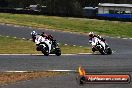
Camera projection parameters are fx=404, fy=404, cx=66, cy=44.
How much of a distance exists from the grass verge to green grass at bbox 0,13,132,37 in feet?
89.4

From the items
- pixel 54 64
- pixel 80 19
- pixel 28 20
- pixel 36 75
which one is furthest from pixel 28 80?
pixel 80 19

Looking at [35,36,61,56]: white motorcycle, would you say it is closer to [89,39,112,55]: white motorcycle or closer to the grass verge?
[89,39,112,55]: white motorcycle

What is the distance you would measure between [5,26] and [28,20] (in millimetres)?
6074

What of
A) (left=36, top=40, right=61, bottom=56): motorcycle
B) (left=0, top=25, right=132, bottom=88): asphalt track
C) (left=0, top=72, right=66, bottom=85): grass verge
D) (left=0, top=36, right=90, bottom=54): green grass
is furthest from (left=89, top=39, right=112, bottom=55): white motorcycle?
(left=0, top=72, right=66, bottom=85): grass verge

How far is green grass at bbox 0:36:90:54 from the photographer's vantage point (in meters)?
28.8

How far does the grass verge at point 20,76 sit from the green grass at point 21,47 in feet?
31.0

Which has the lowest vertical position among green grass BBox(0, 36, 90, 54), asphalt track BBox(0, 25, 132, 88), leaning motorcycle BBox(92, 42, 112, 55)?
green grass BBox(0, 36, 90, 54)

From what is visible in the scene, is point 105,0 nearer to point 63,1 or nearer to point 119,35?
point 63,1

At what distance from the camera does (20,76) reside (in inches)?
704

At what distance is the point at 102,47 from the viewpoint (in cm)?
2800

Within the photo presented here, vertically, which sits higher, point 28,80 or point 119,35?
point 28,80

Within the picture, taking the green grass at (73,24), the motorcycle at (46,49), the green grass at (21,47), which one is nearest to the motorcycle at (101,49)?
A: the green grass at (21,47)

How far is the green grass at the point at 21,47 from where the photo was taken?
28.8 metres

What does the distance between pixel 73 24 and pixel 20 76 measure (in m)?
32.7
